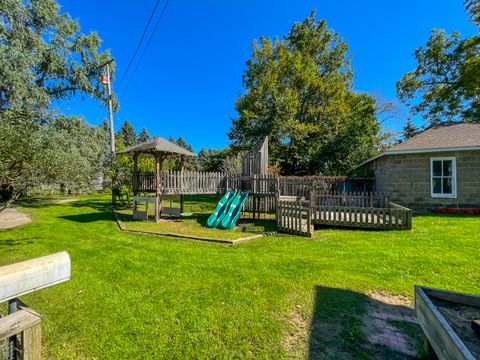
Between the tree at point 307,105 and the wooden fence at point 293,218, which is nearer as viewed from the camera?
the wooden fence at point 293,218

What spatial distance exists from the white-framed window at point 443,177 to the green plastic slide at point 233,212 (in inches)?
354

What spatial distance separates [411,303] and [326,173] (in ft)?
67.5

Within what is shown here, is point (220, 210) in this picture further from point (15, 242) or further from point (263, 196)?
point (15, 242)

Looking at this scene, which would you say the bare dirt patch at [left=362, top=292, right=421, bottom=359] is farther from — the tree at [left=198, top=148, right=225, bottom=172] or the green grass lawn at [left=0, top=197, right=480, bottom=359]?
the tree at [left=198, top=148, right=225, bottom=172]

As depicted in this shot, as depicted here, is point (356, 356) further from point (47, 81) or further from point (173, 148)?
point (47, 81)

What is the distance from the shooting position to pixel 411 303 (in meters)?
3.35

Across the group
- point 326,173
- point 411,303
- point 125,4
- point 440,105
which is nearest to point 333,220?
point 411,303

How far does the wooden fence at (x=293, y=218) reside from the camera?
7387mm

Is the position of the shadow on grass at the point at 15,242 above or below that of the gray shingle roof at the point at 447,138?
below

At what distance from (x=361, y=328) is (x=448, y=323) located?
40.8 inches

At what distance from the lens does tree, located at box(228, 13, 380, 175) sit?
869 inches

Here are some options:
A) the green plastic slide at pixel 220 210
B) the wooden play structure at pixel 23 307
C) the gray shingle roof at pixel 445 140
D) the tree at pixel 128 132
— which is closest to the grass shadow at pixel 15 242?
the green plastic slide at pixel 220 210

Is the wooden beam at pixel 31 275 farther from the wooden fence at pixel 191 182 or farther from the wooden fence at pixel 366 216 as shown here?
the wooden fence at pixel 191 182

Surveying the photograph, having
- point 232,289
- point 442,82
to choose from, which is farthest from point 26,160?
point 442,82
